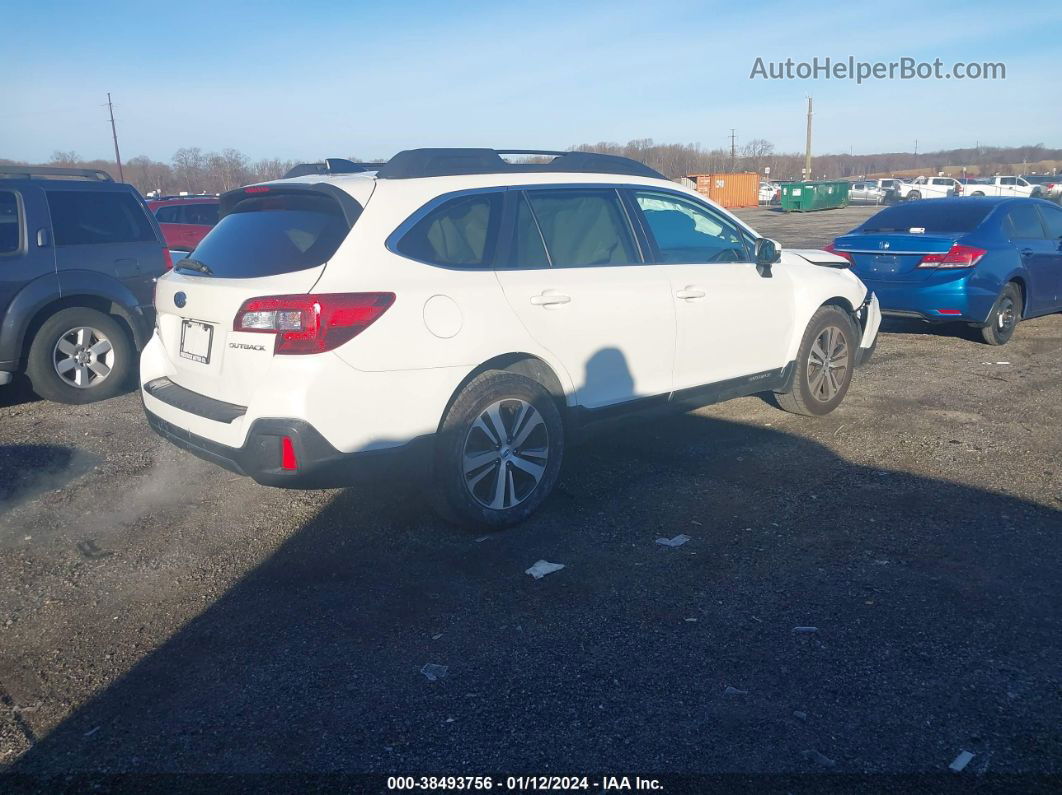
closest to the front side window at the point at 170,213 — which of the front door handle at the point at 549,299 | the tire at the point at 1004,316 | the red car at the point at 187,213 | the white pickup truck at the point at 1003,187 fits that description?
the red car at the point at 187,213

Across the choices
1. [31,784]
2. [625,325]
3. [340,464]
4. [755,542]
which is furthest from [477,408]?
[31,784]

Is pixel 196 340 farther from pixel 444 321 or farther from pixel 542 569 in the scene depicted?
pixel 542 569

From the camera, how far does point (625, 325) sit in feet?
15.9

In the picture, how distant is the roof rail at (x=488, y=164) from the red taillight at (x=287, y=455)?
4.64 feet

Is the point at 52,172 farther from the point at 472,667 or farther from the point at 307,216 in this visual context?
the point at 472,667

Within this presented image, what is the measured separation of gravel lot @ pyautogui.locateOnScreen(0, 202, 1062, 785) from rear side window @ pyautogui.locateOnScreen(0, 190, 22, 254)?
2.08 m

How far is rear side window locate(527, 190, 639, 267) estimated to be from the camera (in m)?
4.72

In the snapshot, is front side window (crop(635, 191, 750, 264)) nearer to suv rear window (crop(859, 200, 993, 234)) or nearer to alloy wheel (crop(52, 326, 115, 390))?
suv rear window (crop(859, 200, 993, 234))

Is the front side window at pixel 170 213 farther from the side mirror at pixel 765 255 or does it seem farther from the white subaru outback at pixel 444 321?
the side mirror at pixel 765 255

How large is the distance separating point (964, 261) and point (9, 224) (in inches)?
345

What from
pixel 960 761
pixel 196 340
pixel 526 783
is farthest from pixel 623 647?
pixel 196 340

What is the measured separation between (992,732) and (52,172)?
25.7ft

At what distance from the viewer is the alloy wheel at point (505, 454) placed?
4.30 m

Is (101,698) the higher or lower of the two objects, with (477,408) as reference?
lower
